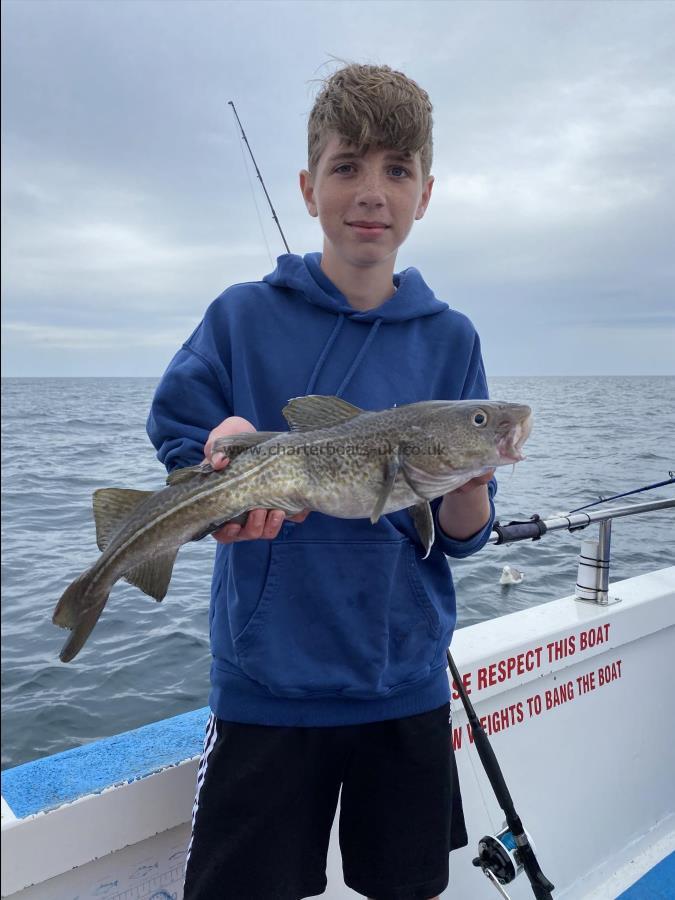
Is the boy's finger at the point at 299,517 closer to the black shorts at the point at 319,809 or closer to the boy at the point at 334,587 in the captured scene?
the boy at the point at 334,587

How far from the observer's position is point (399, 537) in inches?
95.6

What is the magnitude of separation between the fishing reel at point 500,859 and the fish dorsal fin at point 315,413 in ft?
6.86

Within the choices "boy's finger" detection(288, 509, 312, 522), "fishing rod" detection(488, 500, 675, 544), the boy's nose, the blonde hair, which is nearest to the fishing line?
"fishing rod" detection(488, 500, 675, 544)

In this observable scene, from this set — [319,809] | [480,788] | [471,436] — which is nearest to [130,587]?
[480,788]

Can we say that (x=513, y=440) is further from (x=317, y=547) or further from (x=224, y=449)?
(x=224, y=449)

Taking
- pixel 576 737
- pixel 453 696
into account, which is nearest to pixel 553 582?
pixel 576 737

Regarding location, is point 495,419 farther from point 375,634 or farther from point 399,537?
point 375,634

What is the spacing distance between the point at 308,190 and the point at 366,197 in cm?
38

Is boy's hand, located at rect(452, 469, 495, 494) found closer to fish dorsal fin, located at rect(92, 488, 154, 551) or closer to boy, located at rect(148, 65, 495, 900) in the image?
boy, located at rect(148, 65, 495, 900)

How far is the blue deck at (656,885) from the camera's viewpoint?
3748 millimetres

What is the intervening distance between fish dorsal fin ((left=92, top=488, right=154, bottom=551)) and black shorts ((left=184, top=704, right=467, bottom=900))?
2.56 ft

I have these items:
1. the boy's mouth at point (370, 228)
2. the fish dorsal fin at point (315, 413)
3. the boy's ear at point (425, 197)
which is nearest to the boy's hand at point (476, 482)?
the fish dorsal fin at point (315, 413)

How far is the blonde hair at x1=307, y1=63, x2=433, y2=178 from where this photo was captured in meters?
2.43

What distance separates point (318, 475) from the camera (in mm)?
2098
